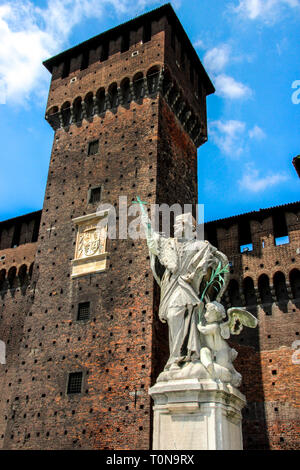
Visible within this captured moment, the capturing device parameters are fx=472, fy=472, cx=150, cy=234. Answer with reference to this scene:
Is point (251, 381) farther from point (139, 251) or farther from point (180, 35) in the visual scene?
point (180, 35)

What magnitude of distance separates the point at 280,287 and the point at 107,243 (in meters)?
5.68

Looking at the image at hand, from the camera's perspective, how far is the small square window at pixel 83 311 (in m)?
14.1

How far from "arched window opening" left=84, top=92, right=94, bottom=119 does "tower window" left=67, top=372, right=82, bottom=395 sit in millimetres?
9665

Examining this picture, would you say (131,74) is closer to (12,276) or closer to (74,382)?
(12,276)

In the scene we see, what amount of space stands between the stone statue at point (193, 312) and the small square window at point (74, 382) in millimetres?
6977

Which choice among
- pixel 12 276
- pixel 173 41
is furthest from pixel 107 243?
pixel 173 41

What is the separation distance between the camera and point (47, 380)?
13523mm

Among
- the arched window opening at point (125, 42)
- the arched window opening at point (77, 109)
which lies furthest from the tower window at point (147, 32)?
the arched window opening at point (77, 109)

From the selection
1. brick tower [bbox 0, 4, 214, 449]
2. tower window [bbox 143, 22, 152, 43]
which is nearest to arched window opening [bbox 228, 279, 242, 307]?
brick tower [bbox 0, 4, 214, 449]

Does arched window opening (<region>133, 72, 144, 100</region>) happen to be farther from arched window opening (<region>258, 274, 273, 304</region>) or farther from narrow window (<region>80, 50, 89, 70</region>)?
arched window opening (<region>258, 274, 273, 304</region>)

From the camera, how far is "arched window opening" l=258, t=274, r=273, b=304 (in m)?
15.2

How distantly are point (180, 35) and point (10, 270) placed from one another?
11.5 m

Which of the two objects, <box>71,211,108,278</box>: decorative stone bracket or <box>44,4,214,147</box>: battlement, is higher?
<box>44,4,214,147</box>: battlement
